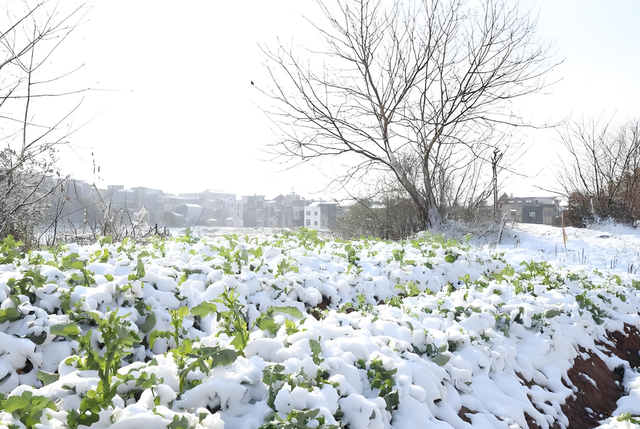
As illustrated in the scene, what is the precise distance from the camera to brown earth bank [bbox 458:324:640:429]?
2.62 meters

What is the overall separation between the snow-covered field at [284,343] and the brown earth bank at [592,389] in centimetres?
3

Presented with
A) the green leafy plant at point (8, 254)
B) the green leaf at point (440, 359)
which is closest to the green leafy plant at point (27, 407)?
the green leaf at point (440, 359)

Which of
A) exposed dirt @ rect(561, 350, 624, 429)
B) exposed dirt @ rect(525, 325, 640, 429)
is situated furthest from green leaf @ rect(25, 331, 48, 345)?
exposed dirt @ rect(561, 350, 624, 429)

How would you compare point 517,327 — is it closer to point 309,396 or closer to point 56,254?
point 309,396

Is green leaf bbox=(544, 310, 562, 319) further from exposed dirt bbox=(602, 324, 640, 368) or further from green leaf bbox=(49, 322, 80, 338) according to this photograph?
green leaf bbox=(49, 322, 80, 338)

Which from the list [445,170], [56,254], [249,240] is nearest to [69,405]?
[56,254]

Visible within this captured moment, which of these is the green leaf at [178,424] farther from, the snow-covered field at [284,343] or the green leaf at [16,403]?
the green leaf at [16,403]

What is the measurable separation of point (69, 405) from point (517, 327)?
9.70ft

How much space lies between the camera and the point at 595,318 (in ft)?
13.1

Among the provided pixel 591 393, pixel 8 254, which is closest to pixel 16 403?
pixel 8 254

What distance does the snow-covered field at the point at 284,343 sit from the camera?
5.26 feet

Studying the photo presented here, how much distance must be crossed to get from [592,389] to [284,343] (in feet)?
8.20

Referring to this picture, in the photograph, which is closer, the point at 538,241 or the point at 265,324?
the point at 265,324

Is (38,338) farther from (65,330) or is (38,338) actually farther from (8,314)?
(65,330)
